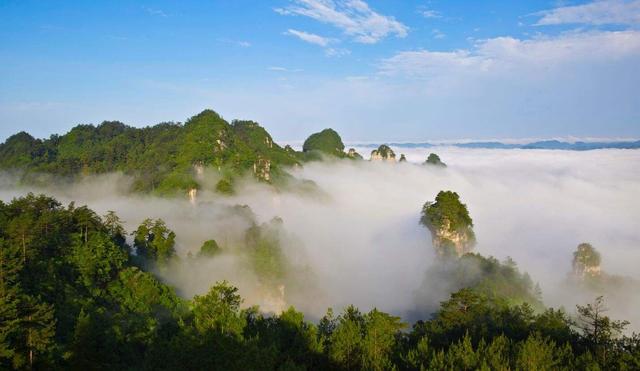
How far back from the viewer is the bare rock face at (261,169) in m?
110

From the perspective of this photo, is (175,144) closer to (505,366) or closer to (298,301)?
(298,301)

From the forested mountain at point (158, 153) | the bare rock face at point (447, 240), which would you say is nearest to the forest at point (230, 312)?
the bare rock face at point (447, 240)

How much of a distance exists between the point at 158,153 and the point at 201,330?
9528 centimetres

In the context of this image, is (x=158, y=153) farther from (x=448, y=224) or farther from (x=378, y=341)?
(x=378, y=341)

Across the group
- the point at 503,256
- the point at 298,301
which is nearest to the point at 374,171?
the point at 503,256

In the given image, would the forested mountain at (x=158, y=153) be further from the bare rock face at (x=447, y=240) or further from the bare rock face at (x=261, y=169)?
the bare rock face at (x=447, y=240)

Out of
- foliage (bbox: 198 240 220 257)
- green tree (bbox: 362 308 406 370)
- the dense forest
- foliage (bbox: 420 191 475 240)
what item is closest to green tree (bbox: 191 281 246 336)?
the dense forest

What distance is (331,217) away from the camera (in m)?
132

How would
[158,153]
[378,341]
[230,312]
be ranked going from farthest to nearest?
[158,153] → [378,341] → [230,312]

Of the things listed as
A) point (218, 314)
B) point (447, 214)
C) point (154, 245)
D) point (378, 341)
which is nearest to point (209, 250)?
point (154, 245)

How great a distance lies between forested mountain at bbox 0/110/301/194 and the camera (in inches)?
4090

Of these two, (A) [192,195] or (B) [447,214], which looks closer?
(B) [447,214]

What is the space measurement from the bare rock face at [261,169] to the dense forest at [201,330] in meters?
57.6

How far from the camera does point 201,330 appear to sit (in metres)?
27.3
